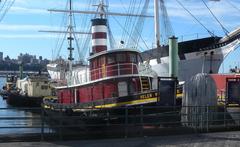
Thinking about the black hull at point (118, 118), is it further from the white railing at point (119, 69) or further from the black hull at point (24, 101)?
the black hull at point (24, 101)

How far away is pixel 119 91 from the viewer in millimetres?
25125

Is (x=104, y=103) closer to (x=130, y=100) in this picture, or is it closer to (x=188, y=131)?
(x=130, y=100)

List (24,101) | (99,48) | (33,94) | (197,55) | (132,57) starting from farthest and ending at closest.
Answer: (33,94) → (24,101) → (197,55) → (99,48) → (132,57)

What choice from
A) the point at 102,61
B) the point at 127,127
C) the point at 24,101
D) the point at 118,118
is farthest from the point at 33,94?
the point at 127,127

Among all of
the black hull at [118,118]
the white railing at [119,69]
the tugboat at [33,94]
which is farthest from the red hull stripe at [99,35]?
the tugboat at [33,94]

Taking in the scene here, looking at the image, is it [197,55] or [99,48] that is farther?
[197,55]

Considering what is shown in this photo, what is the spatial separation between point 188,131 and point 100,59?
10.8m

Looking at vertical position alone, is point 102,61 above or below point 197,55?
below

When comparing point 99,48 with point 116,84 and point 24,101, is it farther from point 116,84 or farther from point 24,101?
point 24,101

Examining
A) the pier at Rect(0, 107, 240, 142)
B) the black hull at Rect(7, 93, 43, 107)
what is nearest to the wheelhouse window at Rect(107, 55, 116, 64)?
the pier at Rect(0, 107, 240, 142)

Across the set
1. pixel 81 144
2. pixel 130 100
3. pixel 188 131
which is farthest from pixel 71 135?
pixel 130 100

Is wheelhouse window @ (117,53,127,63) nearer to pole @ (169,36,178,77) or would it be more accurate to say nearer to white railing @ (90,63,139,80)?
white railing @ (90,63,139,80)

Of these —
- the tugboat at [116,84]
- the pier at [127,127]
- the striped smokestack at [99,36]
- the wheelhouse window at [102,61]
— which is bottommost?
the pier at [127,127]

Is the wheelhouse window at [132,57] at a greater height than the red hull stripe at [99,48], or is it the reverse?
the red hull stripe at [99,48]
